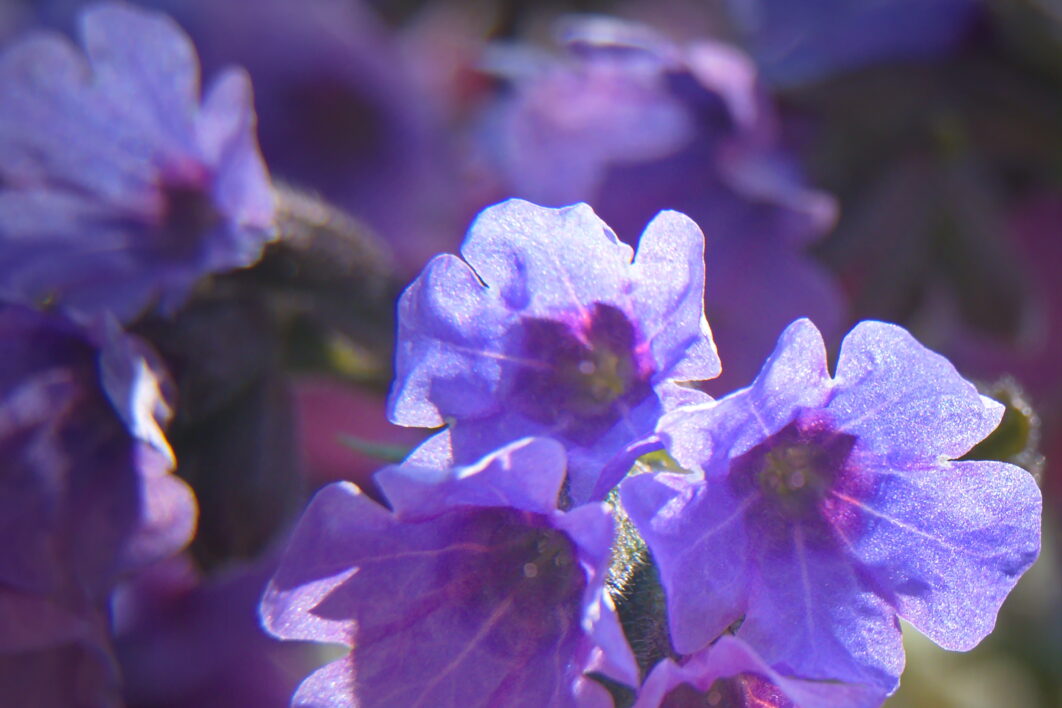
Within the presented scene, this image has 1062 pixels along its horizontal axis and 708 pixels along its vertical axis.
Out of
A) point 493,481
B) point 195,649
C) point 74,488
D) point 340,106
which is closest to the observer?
point 493,481

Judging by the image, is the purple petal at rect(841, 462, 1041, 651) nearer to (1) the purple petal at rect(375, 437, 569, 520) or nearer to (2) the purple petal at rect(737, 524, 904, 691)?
(2) the purple petal at rect(737, 524, 904, 691)

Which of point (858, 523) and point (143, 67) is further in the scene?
point (143, 67)

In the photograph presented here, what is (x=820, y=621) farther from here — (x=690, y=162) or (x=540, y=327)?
(x=690, y=162)

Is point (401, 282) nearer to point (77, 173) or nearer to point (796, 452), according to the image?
point (77, 173)

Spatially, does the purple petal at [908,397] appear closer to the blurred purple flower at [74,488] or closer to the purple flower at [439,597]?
the purple flower at [439,597]

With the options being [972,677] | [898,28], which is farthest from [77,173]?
[972,677]

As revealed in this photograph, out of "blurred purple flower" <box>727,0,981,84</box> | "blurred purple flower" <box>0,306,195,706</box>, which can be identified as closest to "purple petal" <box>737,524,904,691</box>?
"blurred purple flower" <box>0,306,195,706</box>

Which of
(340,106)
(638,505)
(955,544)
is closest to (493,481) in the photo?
(638,505)
